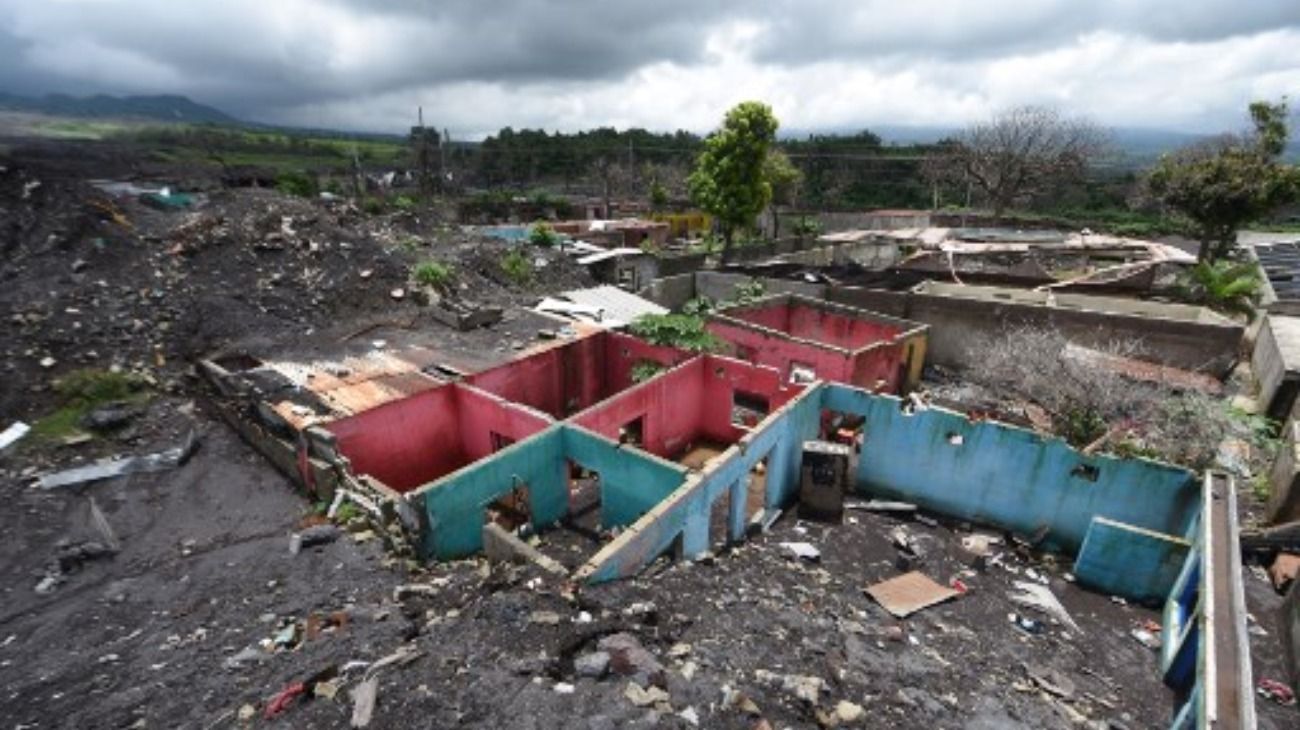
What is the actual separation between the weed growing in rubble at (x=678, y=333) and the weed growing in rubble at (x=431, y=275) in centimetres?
626

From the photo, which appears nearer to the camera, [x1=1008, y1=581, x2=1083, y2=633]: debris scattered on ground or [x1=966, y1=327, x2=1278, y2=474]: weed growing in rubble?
[x1=1008, y1=581, x2=1083, y2=633]: debris scattered on ground

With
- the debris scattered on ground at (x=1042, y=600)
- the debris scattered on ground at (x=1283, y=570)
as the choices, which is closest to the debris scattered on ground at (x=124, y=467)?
the debris scattered on ground at (x=1042, y=600)

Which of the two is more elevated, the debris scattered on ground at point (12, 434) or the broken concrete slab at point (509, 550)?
the broken concrete slab at point (509, 550)

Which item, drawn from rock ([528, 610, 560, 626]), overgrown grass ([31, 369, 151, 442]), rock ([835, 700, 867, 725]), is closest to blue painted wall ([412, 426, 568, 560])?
rock ([528, 610, 560, 626])

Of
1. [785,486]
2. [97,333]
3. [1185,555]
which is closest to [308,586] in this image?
[785,486]

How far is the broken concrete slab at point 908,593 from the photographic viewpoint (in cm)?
839

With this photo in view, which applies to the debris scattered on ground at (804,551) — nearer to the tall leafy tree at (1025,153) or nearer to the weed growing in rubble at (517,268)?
the weed growing in rubble at (517,268)

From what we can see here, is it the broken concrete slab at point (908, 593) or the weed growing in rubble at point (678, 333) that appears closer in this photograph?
the broken concrete slab at point (908, 593)

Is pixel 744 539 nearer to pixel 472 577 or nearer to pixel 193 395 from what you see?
pixel 472 577

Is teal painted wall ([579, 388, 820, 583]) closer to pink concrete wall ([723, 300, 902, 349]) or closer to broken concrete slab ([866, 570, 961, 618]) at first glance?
broken concrete slab ([866, 570, 961, 618])

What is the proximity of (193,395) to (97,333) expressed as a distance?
284cm

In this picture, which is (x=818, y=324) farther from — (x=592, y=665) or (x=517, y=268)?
(x=592, y=665)

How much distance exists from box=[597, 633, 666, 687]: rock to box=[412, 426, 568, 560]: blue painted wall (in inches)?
145

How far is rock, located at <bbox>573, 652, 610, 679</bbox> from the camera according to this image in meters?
5.07
